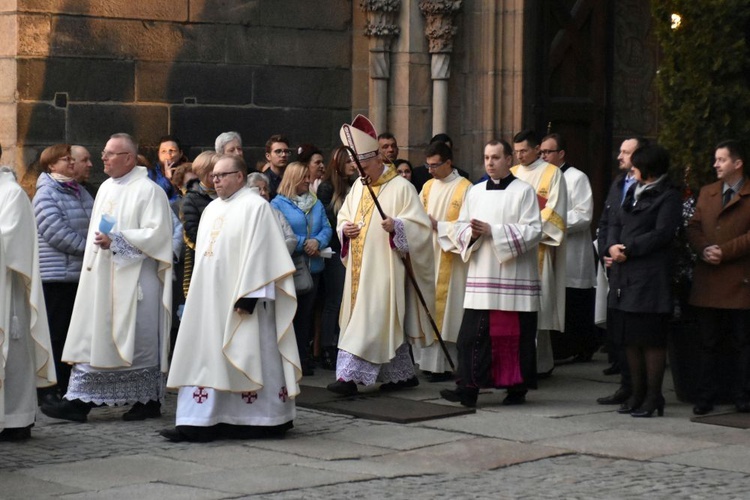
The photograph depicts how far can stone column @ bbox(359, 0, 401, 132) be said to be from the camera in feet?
44.8

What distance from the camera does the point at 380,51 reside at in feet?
44.9

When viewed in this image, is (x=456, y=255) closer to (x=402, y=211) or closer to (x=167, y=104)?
(x=402, y=211)

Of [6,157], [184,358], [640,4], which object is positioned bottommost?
[184,358]

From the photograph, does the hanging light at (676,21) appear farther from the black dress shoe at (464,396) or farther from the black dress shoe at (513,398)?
the black dress shoe at (464,396)

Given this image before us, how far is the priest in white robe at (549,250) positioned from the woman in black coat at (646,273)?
151 centimetres

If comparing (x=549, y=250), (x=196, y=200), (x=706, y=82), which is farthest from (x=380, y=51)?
(x=706, y=82)

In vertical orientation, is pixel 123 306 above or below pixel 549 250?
below

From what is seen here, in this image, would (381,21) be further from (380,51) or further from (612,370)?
(612,370)

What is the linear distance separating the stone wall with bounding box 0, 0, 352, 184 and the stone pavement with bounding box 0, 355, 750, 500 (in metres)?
3.52

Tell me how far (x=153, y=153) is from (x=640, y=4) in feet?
21.2

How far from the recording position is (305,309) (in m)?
11.6

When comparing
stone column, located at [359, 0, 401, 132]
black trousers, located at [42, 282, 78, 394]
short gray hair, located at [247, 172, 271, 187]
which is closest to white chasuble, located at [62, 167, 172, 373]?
black trousers, located at [42, 282, 78, 394]

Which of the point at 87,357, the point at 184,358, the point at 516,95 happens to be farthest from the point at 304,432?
the point at 516,95

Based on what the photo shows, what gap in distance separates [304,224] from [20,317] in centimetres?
316
